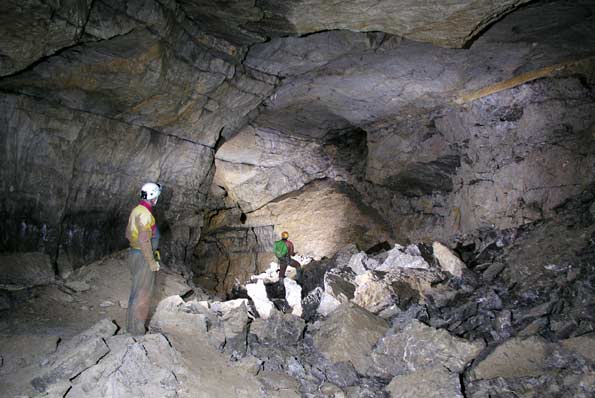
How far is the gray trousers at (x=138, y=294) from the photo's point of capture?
4238mm

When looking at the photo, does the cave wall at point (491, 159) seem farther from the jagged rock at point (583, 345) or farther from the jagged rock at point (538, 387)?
the jagged rock at point (538, 387)

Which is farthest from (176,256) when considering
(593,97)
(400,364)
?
(593,97)

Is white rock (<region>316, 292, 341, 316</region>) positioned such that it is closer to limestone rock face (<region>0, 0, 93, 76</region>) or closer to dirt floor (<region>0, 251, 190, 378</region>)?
dirt floor (<region>0, 251, 190, 378</region>)

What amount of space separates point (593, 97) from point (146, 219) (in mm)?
6620

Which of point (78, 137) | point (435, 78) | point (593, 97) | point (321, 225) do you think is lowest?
point (321, 225)

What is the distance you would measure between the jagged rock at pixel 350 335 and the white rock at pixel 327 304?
32.4 inches

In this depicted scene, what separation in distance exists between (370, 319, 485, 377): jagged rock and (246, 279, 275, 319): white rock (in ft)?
5.51

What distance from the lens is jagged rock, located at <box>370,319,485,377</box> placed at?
12.7 feet

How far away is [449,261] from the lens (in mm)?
6410

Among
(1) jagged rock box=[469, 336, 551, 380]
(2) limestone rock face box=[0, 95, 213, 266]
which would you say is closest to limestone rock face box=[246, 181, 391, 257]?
(2) limestone rock face box=[0, 95, 213, 266]

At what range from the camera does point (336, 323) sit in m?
4.57

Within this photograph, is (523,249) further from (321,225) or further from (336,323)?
(321,225)

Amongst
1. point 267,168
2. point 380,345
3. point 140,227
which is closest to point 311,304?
point 380,345

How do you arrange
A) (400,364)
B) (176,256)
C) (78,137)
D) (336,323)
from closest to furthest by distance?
(400,364), (336,323), (78,137), (176,256)
